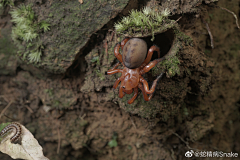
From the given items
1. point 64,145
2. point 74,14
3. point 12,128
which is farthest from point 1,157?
point 74,14

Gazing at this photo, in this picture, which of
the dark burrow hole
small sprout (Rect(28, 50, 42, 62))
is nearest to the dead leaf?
small sprout (Rect(28, 50, 42, 62))

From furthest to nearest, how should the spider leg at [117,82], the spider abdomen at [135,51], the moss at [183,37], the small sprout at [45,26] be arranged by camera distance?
the small sprout at [45,26], the spider leg at [117,82], the moss at [183,37], the spider abdomen at [135,51]

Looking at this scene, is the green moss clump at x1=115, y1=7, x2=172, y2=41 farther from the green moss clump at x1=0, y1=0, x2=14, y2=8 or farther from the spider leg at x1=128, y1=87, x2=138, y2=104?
the green moss clump at x1=0, y1=0, x2=14, y2=8

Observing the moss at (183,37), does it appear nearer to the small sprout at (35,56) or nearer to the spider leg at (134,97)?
the spider leg at (134,97)

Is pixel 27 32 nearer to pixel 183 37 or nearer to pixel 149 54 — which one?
pixel 149 54

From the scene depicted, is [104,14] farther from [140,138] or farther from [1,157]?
[1,157]

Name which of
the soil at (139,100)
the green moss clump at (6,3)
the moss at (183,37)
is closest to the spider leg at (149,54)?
the soil at (139,100)
